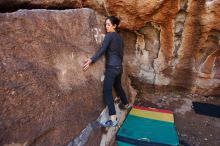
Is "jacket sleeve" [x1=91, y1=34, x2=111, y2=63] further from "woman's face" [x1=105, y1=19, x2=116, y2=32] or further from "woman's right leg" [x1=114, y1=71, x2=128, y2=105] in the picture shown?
"woman's right leg" [x1=114, y1=71, x2=128, y2=105]

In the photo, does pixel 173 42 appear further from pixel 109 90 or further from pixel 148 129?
pixel 109 90

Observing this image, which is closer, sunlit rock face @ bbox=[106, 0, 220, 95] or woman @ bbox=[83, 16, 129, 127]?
woman @ bbox=[83, 16, 129, 127]

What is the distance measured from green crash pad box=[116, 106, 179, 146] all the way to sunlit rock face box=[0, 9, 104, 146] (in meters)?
0.71

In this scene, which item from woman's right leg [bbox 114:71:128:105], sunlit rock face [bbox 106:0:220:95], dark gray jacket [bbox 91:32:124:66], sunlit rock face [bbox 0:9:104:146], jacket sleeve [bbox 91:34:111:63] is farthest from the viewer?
sunlit rock face [bbox 106:0:220:95]

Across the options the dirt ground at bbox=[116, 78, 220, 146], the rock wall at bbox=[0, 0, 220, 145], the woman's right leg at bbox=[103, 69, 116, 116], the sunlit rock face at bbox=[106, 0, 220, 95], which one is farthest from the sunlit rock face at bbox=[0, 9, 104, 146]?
the dirt ground at bbox=[116, 78, 220, 146]

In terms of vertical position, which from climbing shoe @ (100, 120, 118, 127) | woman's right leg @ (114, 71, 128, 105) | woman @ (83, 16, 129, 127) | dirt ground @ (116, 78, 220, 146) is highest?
woman @ (83, 16, 129, 127)

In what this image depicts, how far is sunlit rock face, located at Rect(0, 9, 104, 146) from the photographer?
6.90 feet

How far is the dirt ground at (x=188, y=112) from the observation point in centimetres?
385

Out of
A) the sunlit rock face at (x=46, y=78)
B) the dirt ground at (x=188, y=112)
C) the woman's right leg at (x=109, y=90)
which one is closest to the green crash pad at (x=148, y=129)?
the dirt ground at (x=188, y=112)

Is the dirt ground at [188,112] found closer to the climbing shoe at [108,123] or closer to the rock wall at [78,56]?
the rock wall at [78,56]

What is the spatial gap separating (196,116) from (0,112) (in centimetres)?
342

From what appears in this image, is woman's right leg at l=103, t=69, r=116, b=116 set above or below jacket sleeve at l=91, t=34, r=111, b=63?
below

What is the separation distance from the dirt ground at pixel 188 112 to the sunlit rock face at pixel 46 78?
1611 millimetres

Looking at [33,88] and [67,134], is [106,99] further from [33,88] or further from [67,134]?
[33,88]
